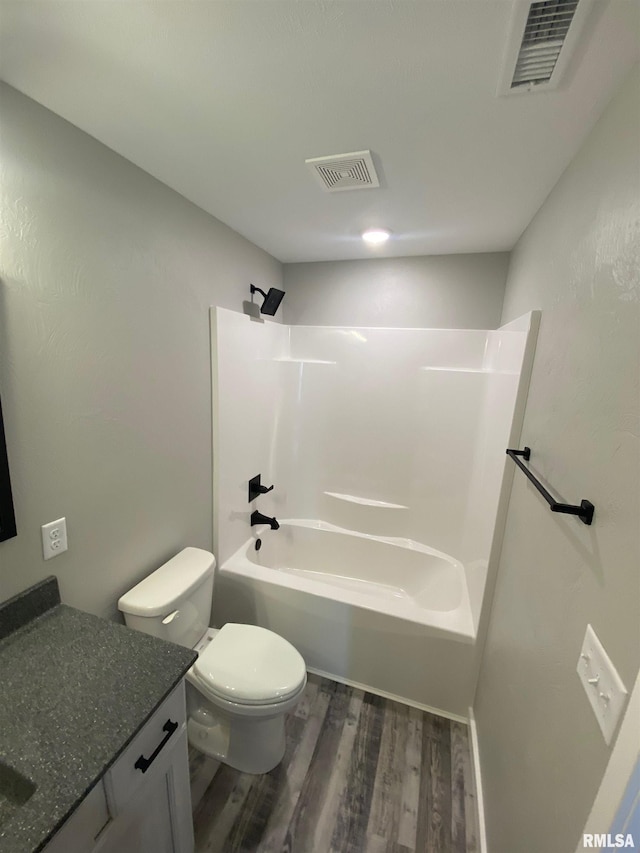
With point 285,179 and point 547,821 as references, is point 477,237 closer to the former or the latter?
point 285,179

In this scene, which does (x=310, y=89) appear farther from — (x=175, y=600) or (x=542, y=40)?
(x=175, y=600)

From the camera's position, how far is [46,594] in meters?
1.07

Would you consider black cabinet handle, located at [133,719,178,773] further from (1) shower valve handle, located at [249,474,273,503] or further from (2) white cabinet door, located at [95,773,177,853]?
(1) shower valve handle, located at [249,474,273,503]

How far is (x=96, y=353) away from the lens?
3.80 ft

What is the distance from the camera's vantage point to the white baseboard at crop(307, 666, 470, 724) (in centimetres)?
172

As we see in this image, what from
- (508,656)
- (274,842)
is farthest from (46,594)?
(508,656)

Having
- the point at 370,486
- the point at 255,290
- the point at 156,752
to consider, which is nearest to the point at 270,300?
the point at 255,290

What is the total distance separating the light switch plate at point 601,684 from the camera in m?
0.57

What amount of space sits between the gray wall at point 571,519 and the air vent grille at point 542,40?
0.65 feet

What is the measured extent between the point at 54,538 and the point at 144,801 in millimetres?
744

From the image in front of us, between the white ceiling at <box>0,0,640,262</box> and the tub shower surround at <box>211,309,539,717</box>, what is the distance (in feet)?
2.02

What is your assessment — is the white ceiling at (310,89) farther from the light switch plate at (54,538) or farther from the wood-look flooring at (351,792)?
the wood-look flooring at (351,792)

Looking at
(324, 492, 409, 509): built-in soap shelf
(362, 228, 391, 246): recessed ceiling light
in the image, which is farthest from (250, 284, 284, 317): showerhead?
(324, 492, 409, 509): built-in soap shelf

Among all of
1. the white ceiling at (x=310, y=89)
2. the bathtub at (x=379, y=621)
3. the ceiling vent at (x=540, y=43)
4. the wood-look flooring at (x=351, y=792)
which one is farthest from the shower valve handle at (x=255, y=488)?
the ceiling vent at (x=540, y=43)
